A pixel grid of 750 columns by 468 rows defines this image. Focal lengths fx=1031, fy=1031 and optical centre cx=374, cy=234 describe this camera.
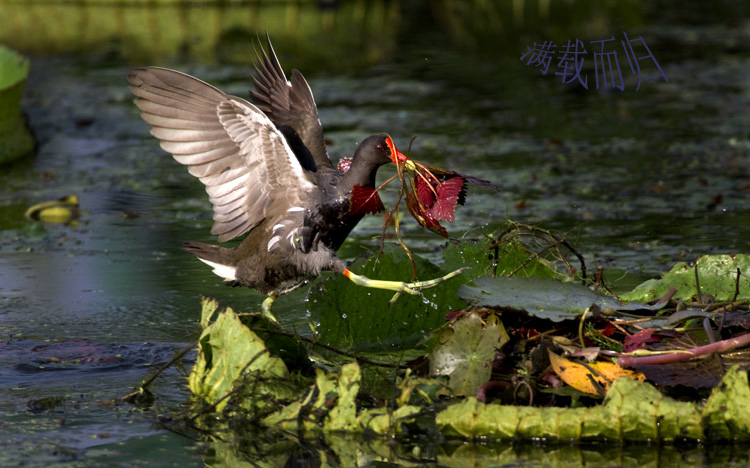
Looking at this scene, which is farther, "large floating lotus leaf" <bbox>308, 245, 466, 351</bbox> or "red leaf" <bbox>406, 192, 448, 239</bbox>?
"large floating lotus leaf" <bbox>308, 245, 466, 351</bbox>

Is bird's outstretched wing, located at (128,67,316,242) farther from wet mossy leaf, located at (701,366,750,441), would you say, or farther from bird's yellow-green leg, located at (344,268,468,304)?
wet mossy leaf, located at (701,366,750,441)

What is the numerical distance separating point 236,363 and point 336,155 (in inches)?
148

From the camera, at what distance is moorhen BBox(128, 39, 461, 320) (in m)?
3.50

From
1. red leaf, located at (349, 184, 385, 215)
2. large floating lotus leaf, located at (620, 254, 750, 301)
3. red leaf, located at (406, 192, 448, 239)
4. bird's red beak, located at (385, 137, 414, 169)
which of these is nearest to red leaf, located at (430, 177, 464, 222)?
red leaf, located at (406, 192, 448, 239)

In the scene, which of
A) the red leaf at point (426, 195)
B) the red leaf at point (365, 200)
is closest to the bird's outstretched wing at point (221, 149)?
the red leaf at point (365, 200)

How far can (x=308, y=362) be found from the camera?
127 inches

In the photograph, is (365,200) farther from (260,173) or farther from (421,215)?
(260,173)

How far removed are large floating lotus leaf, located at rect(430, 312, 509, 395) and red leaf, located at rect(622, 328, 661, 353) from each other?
0.35 metres

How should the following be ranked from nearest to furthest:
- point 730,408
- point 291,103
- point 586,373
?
point 730,408, point 586,373, point 291,103

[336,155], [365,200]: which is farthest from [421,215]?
[336,155]

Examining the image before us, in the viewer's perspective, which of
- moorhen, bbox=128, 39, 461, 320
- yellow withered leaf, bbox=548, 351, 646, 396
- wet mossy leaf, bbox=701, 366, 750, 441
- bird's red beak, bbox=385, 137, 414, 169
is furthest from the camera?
moorhen, bbox=128, 39, 461, 320

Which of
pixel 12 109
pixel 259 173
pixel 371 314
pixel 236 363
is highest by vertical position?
pixel 259 173

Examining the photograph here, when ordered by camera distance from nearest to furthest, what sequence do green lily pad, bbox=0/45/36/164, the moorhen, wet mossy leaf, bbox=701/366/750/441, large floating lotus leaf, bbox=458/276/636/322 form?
wet mossy leaf, bbox=701/366/750/441 → large floating lotus leaf, bbox=458/276/636/322 → the moorhen → green lily pad, bbox=0/45/36/164

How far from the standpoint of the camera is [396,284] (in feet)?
10.6
